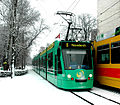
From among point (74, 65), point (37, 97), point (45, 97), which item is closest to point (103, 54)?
point (74, 65)

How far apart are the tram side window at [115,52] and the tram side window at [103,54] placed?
0.45m

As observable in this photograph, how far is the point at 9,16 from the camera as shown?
2256 centimetres

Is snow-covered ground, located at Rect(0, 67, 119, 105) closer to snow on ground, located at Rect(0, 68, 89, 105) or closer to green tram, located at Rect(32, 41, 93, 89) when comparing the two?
snow on ground, located at Rect(0, 68, 89, 105)

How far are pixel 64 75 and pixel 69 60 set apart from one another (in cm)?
84

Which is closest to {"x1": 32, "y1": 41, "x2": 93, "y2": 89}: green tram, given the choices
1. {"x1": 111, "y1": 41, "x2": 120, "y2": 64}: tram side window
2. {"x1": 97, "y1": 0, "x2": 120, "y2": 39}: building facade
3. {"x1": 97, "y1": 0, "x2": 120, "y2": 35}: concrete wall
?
{"x1": 111, "y1": 41, "x2": 120, "y2": 64}: tram side window

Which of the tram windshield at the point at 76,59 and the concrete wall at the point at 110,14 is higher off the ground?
the concrete wall at the point at 110,14

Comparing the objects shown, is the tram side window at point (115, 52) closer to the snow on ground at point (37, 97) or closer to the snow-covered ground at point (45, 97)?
the snow-covered ground at point (45, 97)

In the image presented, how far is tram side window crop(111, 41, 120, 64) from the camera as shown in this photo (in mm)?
8909

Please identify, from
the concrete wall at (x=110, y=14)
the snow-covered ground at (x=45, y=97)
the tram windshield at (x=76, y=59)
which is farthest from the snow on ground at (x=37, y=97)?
the concrete wall at (x=110, y=14)

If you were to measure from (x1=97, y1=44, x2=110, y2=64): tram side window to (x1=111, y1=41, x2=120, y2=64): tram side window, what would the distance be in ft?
1.47

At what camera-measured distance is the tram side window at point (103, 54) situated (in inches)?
392

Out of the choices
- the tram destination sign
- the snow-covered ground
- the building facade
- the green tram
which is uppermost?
the building facade

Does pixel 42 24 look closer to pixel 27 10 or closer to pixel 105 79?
pixel 27 10

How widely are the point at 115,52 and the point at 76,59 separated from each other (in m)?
2.05
